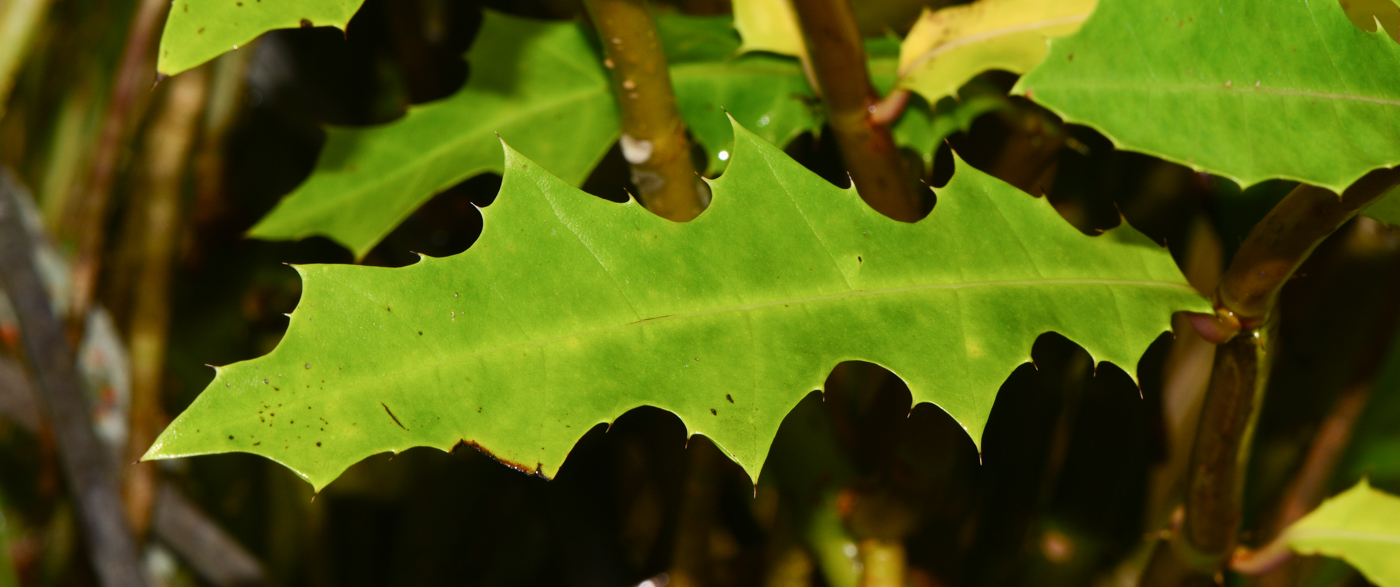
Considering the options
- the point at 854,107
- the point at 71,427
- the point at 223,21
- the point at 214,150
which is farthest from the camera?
the point at 214,150

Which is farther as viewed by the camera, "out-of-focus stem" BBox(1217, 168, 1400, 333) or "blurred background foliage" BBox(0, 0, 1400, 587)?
"blurred background foliage" BBox(0, 0, 1400, 587)

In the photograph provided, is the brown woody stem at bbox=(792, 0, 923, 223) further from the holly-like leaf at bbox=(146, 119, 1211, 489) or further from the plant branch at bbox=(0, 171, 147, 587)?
the plant branch at bbox=(0, 171, 147, 587)

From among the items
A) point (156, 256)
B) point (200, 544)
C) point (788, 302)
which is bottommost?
point (200, 544)

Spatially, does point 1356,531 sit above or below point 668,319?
below

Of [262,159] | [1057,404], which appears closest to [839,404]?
[1057,404]

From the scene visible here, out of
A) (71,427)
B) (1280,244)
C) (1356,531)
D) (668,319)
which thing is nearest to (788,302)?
(668,319)

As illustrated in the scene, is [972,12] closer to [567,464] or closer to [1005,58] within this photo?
[1005,58]

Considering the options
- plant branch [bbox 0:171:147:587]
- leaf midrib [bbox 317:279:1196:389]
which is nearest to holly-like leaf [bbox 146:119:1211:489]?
leaf midrib [bbox 317:279:1196:389]

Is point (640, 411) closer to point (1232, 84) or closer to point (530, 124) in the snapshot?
point (530, 124)
